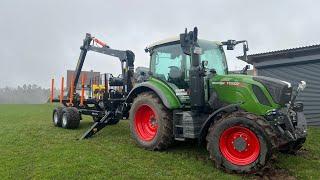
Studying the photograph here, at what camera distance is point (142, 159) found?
8.05 metres

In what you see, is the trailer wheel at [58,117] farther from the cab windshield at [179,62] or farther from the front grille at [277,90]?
the front grille at [277,90]

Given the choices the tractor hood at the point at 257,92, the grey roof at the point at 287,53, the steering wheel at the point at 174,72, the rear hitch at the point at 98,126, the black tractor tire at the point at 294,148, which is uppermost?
the grey roof at the point at 287,53

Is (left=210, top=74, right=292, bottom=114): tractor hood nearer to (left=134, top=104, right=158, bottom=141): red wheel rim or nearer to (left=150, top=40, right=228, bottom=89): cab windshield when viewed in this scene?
(left=150, top=40, right=228, bottom=89): cab windshield

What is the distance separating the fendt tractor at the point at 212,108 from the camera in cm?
692

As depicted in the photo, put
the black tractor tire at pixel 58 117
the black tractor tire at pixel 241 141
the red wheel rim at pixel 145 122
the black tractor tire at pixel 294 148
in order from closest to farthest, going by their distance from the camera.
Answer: the black tractor tire at pixel 241 141, the black tractor tire at pixel 294 148, the red wheel rim at pixel 145 122, the black tractor tire at pixel 58 117

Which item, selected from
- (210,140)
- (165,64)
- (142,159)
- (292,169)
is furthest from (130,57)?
(292,169)

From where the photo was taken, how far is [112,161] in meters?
7.78

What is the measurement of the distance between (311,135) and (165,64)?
5455 mm

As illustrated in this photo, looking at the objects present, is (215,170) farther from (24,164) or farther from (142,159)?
(24,164)

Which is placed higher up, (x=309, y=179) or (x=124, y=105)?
(x=124, y=105)

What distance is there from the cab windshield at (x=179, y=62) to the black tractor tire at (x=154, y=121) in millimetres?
622

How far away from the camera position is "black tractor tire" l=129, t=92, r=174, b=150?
8.51 meters

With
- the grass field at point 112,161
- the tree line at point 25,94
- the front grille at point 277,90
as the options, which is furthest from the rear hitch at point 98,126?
the tree line at point 25,94

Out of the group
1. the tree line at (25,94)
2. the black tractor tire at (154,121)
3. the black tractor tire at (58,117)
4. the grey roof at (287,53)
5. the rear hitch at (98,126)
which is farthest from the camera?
the tree line at (25,94)
